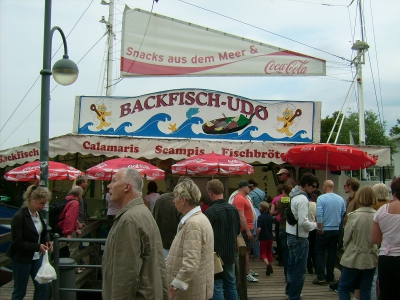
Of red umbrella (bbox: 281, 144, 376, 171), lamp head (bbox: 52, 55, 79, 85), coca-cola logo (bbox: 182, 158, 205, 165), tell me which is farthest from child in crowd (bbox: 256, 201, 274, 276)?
lamp head (bbox: 52, 55, 79, 85)

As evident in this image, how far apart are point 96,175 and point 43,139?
351cm

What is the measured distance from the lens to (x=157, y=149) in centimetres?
1147

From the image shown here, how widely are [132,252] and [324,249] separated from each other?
5.64 meters

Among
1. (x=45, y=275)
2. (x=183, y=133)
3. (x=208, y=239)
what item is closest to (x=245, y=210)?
(x=208, y=239)

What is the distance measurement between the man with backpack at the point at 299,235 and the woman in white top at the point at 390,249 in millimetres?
1515

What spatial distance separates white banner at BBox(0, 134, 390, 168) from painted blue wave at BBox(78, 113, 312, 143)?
2.14 feet

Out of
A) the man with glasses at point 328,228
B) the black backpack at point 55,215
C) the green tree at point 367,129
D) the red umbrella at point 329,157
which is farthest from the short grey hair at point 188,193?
the green tree at point 367,129

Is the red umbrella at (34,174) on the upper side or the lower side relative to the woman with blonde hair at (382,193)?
upper

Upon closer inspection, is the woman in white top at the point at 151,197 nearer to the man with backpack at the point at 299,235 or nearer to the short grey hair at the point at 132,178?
the man with backpack at the point at 299,235

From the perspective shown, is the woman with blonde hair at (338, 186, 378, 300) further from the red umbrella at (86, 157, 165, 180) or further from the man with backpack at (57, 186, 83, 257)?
the red umbrella at (86, 157, 165, 180)

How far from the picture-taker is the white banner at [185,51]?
45.9ft

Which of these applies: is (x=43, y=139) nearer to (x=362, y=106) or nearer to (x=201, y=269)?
(x=201, y=269)

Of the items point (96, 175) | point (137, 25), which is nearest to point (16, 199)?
point (96, 175)

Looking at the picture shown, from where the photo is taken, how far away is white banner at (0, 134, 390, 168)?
37.6 ft
